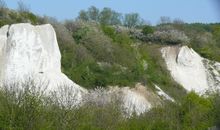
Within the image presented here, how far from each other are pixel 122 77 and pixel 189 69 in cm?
1385

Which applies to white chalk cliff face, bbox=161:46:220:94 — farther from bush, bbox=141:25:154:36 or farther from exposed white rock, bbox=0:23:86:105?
exposed white rock, bbox=0:23:86:105

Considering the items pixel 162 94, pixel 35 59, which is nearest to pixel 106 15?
pixel 162 94

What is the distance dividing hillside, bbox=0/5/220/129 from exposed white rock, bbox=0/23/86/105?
97mm

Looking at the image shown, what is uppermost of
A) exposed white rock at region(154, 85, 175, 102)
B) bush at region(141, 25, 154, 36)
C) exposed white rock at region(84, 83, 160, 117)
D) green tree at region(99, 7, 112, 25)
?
bush at region(141, 25, 154, 36)

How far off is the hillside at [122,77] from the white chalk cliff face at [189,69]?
93 millimetres

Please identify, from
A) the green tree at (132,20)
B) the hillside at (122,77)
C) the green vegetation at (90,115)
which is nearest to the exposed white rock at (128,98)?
the hillside at (122,77)

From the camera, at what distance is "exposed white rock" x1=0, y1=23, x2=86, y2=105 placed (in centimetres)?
4650

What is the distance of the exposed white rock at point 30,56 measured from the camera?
46.5m

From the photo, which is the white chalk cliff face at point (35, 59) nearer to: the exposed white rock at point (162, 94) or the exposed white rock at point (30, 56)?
the exposed white rock at point (30, 56)

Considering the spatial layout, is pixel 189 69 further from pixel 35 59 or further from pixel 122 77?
pixel 35 59

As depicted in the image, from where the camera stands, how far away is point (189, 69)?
6781cm

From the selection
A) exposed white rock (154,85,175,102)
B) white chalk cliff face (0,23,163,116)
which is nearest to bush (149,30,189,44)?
exposed white rock (154,85,175,102)

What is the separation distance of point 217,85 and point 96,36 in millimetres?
13492

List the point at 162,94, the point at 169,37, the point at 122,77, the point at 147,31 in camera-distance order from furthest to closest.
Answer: the point at 147,31 < the point at 169,37 < the point at 162,94 < the point at 122,77
